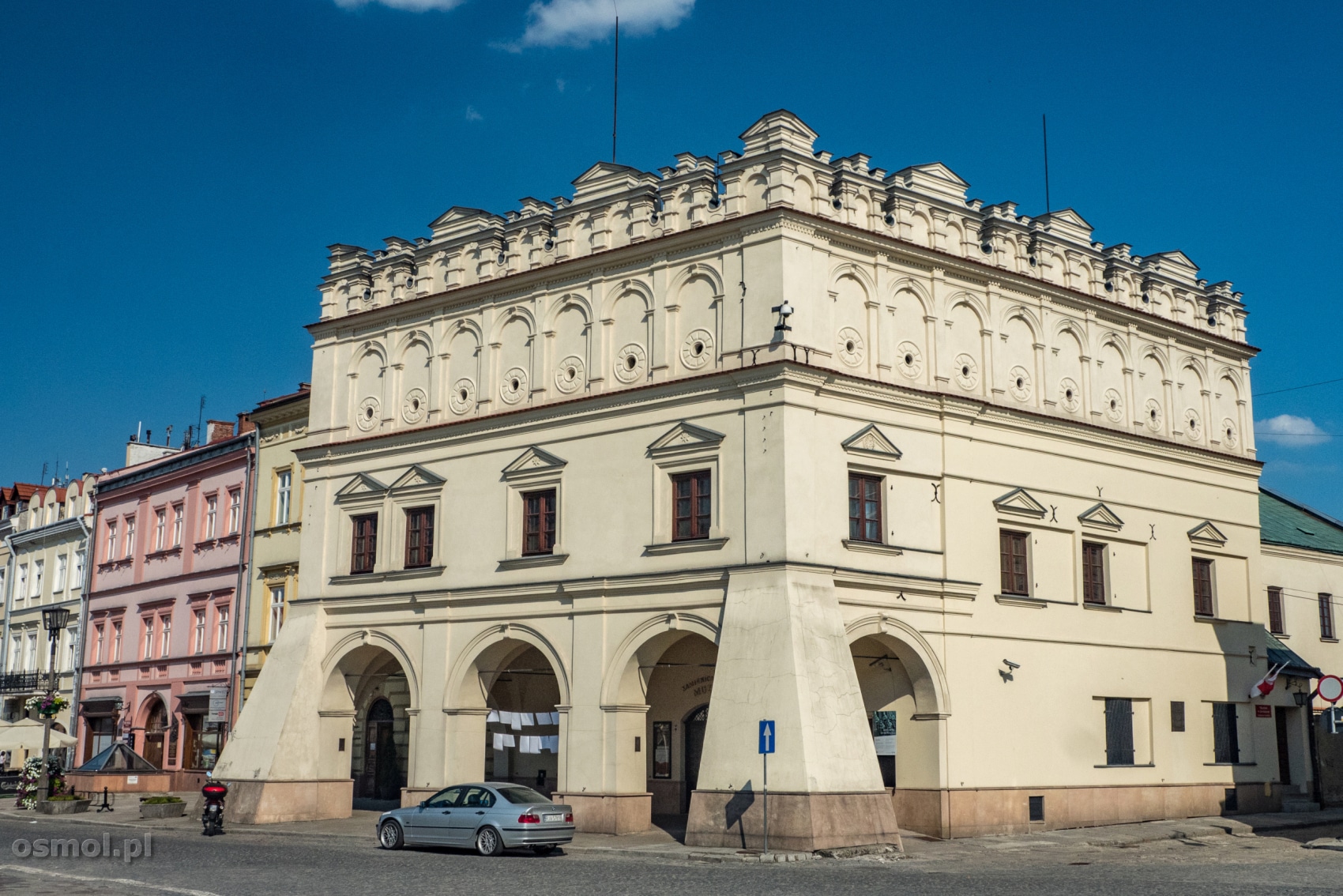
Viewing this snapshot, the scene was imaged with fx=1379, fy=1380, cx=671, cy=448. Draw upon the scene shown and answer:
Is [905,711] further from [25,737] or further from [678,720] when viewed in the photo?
[25,737]

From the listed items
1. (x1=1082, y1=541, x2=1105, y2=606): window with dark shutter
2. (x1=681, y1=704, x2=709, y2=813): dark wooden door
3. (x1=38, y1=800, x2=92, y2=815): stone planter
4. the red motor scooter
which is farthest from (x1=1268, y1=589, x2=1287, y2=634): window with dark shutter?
(x1=38, y1=800, x2=92, y2=815): stone planter

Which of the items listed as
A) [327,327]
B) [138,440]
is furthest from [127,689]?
[327,327]

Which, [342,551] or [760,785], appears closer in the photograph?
[760,785]

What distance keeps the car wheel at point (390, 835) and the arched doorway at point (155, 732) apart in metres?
21.9

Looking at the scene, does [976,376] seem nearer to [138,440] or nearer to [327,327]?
[327,327]

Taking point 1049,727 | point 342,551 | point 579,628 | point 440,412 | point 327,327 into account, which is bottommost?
point 1049,727

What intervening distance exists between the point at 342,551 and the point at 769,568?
43.3 feet

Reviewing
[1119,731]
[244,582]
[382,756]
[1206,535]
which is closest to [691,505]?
[1119,731]

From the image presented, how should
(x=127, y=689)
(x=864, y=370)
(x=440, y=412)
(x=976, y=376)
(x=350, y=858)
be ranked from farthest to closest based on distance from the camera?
(x=127, y=689)
(x=440, y=412)
(x=976, y=376)
(x=864, y=370)
(x=350, y=858)

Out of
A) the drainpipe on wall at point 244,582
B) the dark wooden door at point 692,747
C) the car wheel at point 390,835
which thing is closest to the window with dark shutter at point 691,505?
the dark wooden door at point 692,747

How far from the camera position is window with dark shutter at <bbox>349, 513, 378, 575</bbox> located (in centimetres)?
3503

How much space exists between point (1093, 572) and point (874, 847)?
36.8 feet

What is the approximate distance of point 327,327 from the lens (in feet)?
122

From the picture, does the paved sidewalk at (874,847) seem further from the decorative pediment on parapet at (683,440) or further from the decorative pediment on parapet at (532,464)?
the decorative pediment on parapet at (532,464)
